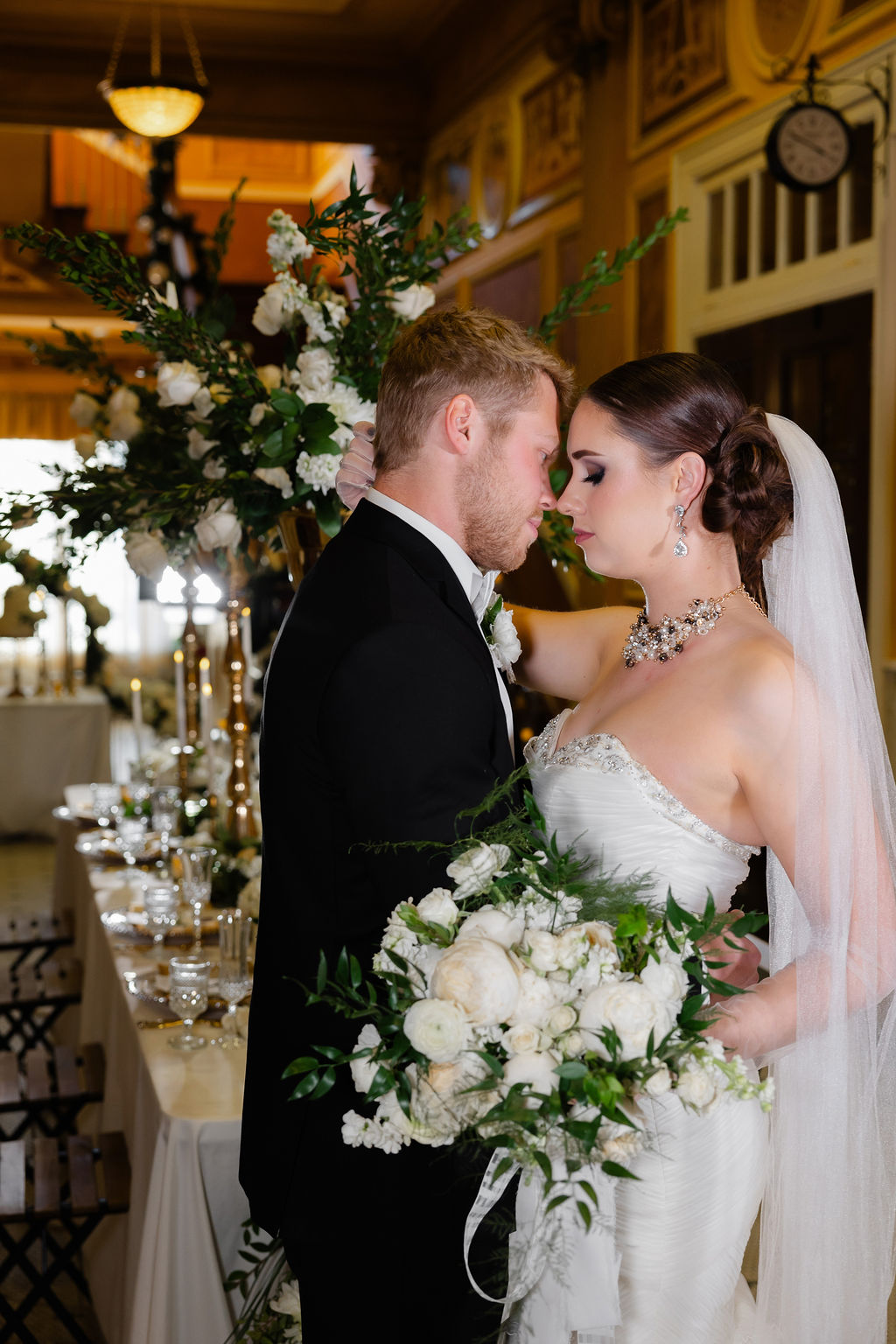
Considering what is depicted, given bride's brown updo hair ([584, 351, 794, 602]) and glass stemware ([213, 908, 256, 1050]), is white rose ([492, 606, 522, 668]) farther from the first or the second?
glass stemware ([213, 908, 256, 1050])

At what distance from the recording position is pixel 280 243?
266 centimetres

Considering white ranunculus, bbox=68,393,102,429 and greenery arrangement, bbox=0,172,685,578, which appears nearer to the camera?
greenery arrangement, bbox=0,172,685,578

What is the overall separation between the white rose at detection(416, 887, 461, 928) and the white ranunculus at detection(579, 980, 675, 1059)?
0.57 feet

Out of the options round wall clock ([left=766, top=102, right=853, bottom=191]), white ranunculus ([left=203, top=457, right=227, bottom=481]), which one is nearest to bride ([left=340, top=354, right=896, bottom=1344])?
white ranunculus ([left=203, top=457, right=227, bottom=481])

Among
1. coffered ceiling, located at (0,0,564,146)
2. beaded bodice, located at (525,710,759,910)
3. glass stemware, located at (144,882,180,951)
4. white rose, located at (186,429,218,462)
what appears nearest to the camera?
beaded bodice, located at (525,710,759,910)

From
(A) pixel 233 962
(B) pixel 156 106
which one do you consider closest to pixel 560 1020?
(A) pixel 233 962

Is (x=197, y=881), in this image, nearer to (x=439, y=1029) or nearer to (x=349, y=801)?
(x=349, y=801)

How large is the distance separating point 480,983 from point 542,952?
0.32 feet

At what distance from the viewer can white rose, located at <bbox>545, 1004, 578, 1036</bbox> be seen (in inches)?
56.6

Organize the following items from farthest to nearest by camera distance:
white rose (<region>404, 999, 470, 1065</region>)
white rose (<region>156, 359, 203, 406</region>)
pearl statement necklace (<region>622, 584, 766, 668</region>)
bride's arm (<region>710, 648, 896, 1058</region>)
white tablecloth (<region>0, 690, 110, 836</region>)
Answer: white tablecloth (<region>0, 690, 110, 836</region>)
white rose (<region>156, 359, 203, 406</region>)
pearl statement necklace (<region>622, 584, 766, 668</region>)
bride's arm (<region>710, 648, 896, 1058</region>)
white rose (<region>404, 999, 470, 1065</region>)

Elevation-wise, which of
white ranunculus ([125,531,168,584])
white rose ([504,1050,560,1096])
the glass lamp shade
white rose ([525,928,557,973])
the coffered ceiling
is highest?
the coffered ceiling

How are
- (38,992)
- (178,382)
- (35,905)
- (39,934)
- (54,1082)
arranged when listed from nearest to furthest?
(178,382)
(54,1082)
(38,992)
(39,934)
(35,905)

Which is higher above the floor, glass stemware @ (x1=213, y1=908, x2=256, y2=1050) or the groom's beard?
the groom's beard

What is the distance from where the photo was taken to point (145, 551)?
317 cm
